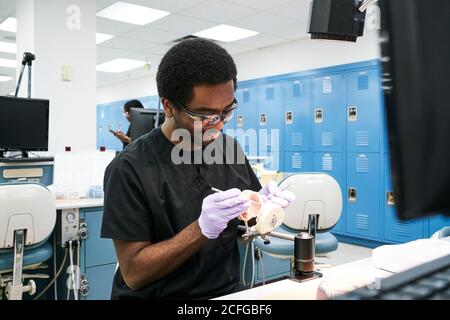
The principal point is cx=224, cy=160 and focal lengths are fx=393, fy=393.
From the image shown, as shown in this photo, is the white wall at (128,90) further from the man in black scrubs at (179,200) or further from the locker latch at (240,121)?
the man in black scrubs at (179,200)

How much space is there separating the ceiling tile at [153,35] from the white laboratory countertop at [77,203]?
292 centimetres

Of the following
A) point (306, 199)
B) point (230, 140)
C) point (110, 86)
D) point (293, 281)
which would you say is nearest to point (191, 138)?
point (230, 140)

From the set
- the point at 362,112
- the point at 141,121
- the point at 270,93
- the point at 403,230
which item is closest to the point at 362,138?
the point at 362,112

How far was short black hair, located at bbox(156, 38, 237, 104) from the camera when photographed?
1.02m

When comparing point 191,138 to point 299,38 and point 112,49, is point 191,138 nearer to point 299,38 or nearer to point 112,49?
point 299,38

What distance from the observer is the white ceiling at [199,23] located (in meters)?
3.84

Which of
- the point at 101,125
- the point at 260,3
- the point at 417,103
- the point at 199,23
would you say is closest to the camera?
the point at 417,103

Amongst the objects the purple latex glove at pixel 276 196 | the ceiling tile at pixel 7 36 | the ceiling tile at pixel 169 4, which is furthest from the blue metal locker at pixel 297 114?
the purple latex glove at pixel 276 196

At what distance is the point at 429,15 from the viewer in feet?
1.21

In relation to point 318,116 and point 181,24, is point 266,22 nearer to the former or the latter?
point 181,24

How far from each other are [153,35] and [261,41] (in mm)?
1400

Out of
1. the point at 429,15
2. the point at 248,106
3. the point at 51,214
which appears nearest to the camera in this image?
the point at 429,15

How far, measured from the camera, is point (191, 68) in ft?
3.36

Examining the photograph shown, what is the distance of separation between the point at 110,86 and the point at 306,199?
7704mm
